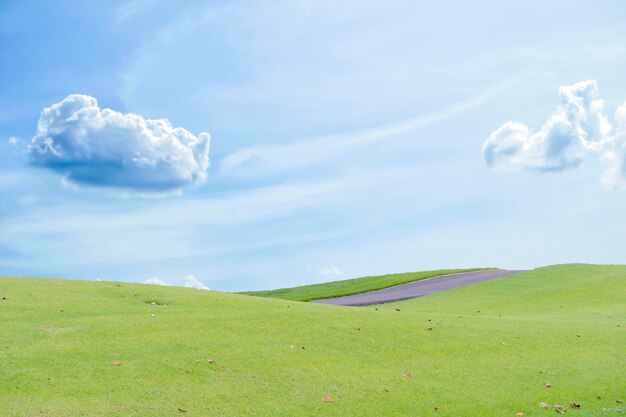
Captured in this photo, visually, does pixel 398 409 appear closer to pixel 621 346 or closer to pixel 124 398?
pixel 124 398

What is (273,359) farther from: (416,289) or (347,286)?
(347,286)

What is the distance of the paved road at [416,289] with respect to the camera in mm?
38156

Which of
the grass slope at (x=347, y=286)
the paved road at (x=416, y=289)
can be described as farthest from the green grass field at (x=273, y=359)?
the grass slope at (x=347, y=286)

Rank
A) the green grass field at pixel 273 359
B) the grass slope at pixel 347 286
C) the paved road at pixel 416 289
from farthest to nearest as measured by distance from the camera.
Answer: the grass slope at pixel 347 286 < the paved road at pixel 416 289 < the green grass field at pixel 273 359

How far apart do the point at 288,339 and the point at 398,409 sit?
15.3 ft

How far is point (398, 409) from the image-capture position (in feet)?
42.0

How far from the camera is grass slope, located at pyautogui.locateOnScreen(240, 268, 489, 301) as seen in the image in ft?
150

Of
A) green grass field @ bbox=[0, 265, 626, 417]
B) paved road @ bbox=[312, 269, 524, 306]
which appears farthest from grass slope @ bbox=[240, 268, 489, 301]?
green grass field @ bbox=[0, 265, 626, 417]

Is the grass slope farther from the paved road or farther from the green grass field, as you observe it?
the green grass field

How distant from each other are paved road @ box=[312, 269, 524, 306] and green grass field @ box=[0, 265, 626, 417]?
49.4 ft

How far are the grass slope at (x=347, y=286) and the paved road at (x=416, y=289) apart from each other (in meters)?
1.13

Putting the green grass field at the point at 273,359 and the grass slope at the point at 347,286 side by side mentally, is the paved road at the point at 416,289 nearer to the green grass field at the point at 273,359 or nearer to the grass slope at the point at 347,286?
the grass slope at the point at 347,286

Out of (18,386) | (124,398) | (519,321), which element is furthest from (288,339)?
(519,321)

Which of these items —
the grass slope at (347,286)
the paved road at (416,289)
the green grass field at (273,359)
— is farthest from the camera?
the grass slope at (347,286)
